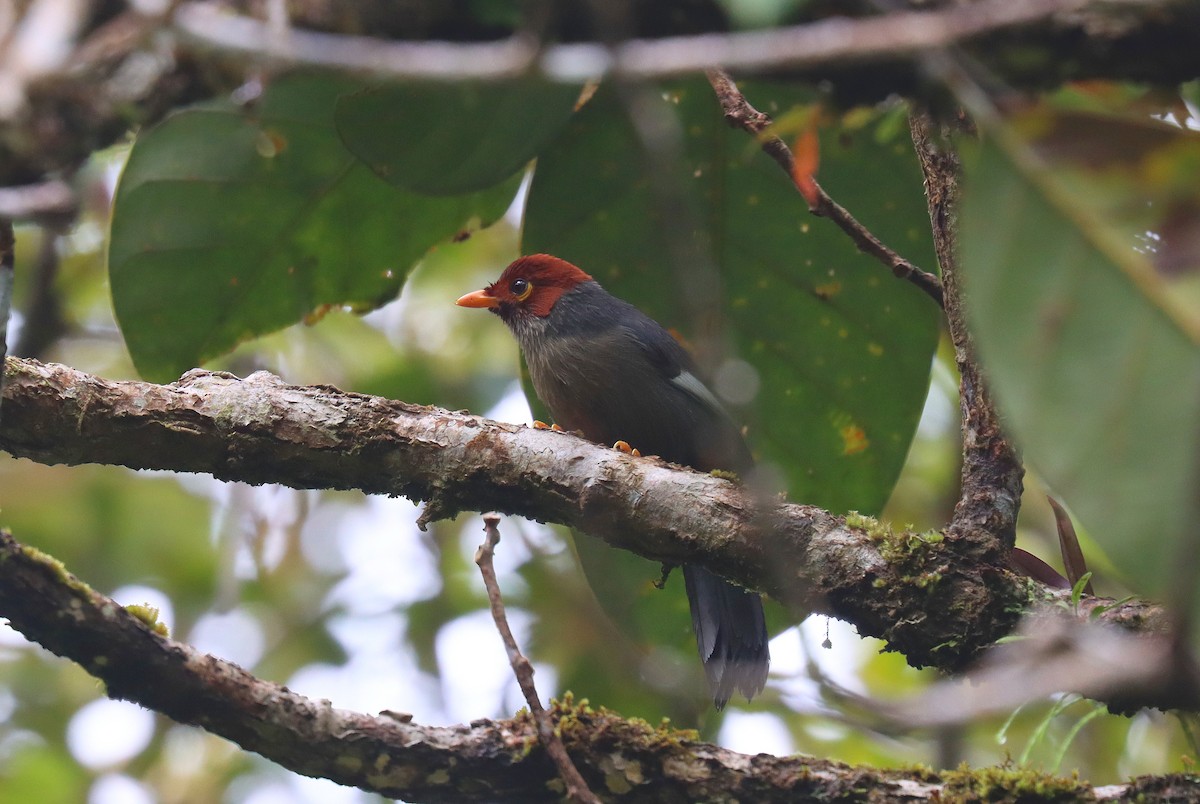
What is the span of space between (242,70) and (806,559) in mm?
1710

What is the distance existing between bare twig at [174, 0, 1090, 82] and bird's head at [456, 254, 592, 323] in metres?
3.46

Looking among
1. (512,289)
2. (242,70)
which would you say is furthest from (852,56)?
(512,289)

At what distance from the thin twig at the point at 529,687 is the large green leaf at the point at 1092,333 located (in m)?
1.22

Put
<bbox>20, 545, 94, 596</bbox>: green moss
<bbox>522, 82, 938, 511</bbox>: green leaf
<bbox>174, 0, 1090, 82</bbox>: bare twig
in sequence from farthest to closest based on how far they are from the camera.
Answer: <bbox>522, 82, 938, 511</bbox>: green leaf
<bbox>20, 545, 94, 596</bbox>: green moss
<bbox>174, 0, 1090, 82</bbox>: bare twig

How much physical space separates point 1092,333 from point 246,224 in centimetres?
285

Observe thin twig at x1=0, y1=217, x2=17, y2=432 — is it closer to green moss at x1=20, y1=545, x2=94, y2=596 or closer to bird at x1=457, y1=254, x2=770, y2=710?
green moss at x1=20, y1=545, x2=94, y2=596

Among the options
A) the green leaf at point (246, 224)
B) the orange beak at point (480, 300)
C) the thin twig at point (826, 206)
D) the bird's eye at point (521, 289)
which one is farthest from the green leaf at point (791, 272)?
the orange beak at point (480, 300)

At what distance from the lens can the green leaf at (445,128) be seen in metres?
2.96

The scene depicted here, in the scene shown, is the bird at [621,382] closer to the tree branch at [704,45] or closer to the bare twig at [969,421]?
the bare twig at [969,421]

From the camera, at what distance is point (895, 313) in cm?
368

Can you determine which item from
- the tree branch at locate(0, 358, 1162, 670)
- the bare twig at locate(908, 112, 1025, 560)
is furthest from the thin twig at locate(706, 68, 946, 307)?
the tree branch at locate(0, 358, 1162, 670)

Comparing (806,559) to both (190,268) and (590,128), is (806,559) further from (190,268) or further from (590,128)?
(190,268)

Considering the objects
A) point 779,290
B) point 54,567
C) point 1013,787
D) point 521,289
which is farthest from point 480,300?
point 1013,787

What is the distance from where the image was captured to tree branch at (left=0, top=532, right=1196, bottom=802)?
232cm
